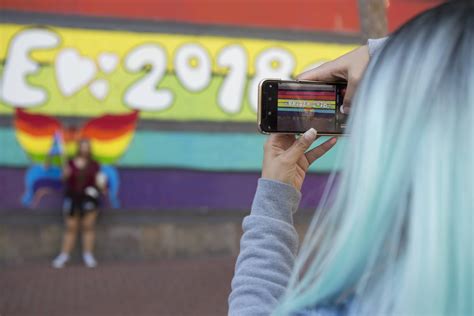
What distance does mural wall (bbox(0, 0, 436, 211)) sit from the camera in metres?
9.30

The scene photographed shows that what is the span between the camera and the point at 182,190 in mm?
9898

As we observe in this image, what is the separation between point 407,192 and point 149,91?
28.9 feet

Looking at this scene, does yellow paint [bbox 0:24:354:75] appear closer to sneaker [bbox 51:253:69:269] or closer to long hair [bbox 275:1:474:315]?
sneaker [bbox 51:253:69:269]

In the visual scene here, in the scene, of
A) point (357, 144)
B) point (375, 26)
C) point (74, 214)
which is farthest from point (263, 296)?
point (74, 214)

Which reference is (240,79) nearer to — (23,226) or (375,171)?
(23,226)

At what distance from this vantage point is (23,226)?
9297 millimetres

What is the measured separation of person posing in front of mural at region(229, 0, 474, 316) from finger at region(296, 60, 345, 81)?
17.9 inches

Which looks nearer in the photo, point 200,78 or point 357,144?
point 357,144

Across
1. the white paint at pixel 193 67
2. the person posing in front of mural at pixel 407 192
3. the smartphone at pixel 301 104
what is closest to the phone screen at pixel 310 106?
the smartphone at pixel 301 104

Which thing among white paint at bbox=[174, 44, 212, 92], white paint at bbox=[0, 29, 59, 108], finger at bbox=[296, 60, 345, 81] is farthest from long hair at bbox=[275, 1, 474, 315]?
white paint at bbox=[174, 44, 212, 92]

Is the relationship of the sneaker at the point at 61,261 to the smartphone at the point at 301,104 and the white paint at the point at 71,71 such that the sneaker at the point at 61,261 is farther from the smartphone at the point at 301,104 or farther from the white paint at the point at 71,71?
the smartphone at the point at 301,104

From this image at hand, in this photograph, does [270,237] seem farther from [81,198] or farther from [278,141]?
[81,198]

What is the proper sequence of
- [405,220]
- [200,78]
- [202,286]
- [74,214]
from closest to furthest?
1. [405,220]
2. [202,286]
3. [74,214]
4. [200,78]

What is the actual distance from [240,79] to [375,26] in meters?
5.91
